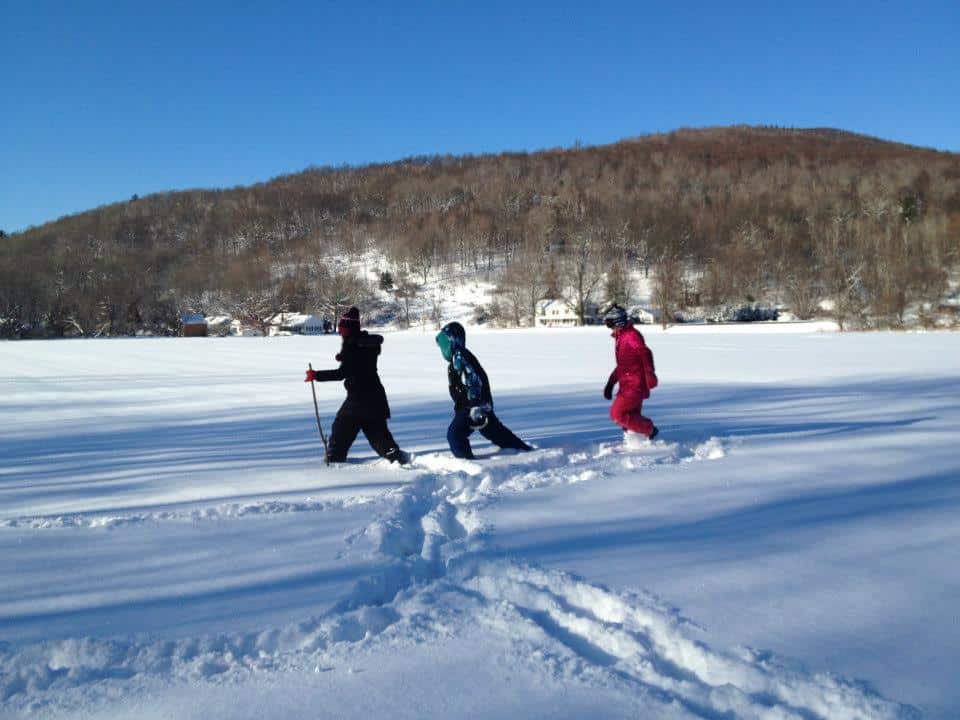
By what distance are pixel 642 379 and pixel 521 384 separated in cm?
840

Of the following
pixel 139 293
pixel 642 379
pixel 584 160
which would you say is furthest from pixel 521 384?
pixel 584 160

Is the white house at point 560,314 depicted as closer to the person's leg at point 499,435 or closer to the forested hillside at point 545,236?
the forested hillside at point 545,236

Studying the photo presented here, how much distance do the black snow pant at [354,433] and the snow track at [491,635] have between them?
2.38 metres

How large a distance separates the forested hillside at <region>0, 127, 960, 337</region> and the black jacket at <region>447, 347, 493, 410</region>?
50667 mm

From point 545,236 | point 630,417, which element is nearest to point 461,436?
point 630,417

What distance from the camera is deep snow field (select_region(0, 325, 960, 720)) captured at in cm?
237

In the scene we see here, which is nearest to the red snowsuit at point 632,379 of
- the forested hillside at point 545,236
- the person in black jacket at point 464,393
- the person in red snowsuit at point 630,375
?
the person in red snowsuit at point 630,375

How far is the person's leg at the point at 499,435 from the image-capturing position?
644cm

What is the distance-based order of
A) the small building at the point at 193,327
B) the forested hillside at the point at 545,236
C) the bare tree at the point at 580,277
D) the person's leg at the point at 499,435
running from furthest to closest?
the small building at the point at 193,327 → the bare tree at the point at 580,277 → the forested hillside at the point at 545,236 → the person's leg at the point at 499,435

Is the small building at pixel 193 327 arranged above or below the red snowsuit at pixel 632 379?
above

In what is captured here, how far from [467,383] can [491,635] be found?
3.64m

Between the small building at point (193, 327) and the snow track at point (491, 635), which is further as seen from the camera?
the small building at point (193, 327)

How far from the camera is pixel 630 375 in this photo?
6754 mm

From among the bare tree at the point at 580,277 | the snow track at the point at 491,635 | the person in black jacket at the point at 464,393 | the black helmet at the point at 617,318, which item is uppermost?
the bare tree at the point at 580,277
